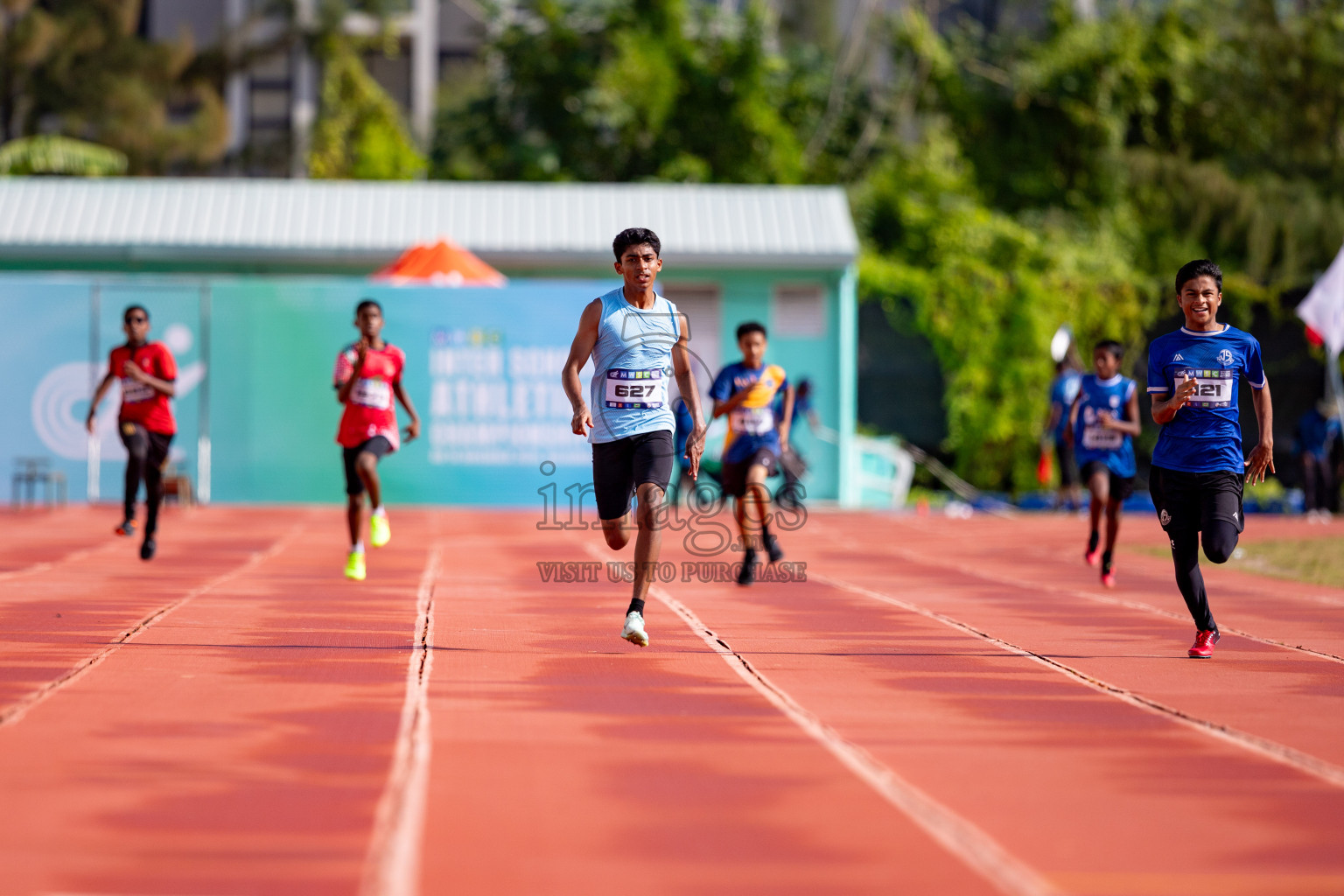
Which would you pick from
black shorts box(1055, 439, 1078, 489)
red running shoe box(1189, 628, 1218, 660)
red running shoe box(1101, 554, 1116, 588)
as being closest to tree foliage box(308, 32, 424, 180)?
black shorts box(1055, 439, 1078, 489)

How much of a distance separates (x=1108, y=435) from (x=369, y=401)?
567 cm

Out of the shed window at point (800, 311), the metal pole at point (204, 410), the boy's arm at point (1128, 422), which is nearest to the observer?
the boy's arm at point (1128, 422)

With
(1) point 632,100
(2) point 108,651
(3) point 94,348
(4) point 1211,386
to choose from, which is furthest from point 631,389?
(1) point 632,100

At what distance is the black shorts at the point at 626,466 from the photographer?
317 inches

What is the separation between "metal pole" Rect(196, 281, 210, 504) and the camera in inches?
819

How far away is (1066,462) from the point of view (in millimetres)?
20688

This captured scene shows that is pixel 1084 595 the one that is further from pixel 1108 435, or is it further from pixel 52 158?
pixel 52 158

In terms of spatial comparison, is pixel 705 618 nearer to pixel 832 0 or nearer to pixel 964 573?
pixel 964 573

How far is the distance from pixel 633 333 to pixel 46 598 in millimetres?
4532

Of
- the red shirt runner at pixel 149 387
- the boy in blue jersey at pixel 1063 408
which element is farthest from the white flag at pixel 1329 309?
the red shirt runner at pixel 149 387

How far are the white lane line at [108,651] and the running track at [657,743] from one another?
31mm

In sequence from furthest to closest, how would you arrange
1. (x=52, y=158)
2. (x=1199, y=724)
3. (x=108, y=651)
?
(x=52, y=158)
(x=108, y=651)
(x=1199, y=724)

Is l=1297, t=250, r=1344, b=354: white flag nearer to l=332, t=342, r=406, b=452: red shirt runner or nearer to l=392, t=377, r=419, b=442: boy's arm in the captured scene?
l=392, t=377, r=419, b=442: boy's arm

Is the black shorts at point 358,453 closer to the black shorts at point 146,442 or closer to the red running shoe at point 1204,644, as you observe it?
the black shorts at point 146,442
